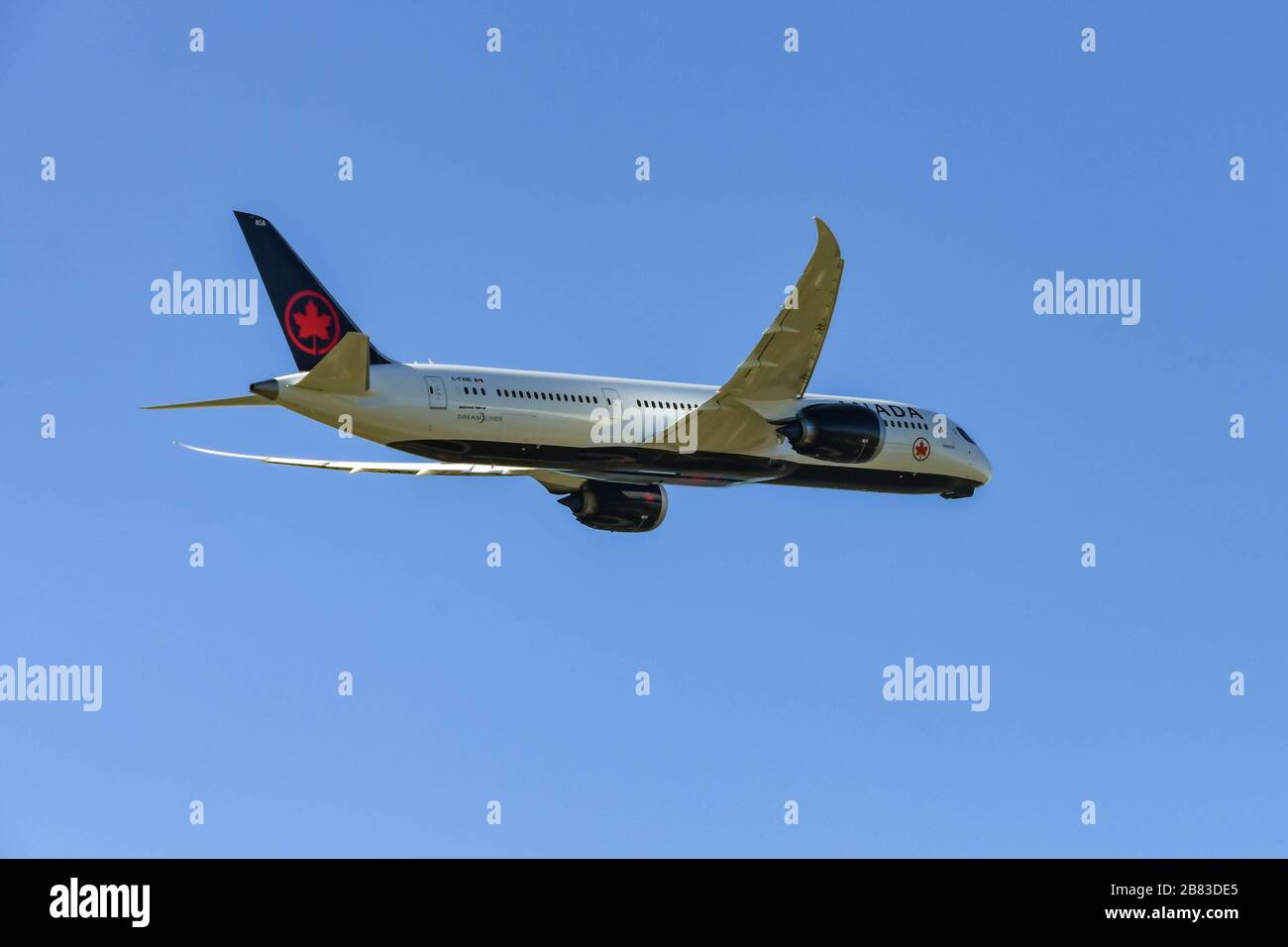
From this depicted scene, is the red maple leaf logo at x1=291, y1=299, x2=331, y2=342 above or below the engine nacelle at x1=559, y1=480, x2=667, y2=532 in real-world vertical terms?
above

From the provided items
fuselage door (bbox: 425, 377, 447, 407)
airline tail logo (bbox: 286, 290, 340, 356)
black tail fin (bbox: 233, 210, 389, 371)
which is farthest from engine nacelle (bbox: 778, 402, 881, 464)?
airline tail logo (bbox: 286, 290, 340, 356)

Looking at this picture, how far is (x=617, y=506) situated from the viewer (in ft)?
174

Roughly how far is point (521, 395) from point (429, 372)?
2051mm

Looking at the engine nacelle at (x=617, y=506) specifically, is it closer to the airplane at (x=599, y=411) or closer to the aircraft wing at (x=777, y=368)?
the airplane at (x=599, y=411)

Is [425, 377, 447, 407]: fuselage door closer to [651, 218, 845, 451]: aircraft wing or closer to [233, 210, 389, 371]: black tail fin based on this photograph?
[233, 210, 389, 371]: black tail fin

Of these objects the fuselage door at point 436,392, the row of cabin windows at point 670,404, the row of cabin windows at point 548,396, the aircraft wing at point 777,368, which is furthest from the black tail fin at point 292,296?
the aircraft wing at point 777,368

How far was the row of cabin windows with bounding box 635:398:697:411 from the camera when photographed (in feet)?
157

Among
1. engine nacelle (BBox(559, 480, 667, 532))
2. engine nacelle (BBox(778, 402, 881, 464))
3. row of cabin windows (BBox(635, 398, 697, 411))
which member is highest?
row of cabin windows (BBox(635, 398, 697, 411))
